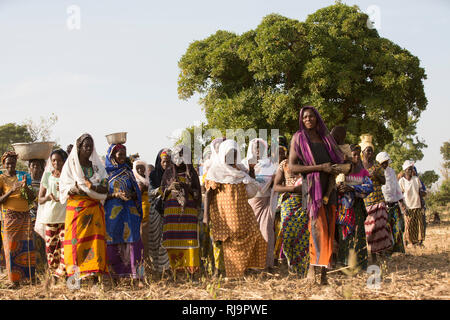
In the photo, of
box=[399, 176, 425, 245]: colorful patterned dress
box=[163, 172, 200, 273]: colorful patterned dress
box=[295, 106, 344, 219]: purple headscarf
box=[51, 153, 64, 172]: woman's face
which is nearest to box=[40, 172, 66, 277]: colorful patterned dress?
box=[51, 153, 64, 172]: woman's face

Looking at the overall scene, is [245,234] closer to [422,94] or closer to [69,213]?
[69,213]

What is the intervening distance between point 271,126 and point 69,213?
38.3 ft

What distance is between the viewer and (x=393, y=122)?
17016 mm

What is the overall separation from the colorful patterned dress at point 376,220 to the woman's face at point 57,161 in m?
4.60

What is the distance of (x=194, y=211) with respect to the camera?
673 cm

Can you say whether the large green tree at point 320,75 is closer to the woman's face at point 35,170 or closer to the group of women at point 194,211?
the group of women at point 194,211

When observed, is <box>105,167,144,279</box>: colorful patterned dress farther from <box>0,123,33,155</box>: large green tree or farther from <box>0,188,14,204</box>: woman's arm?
<box>0,123,33,155</box>: large green tree

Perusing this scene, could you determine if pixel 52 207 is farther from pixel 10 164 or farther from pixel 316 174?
pixel 316 174

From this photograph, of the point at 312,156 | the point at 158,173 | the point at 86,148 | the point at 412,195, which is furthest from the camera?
the point at 412,195

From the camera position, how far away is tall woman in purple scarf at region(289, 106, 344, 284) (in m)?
4.96

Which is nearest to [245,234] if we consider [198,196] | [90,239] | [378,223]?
[198,196]

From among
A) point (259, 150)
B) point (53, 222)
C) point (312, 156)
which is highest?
point (259, 150)

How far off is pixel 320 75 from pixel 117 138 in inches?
445

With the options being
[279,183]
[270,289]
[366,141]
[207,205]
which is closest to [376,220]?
[366,141]
